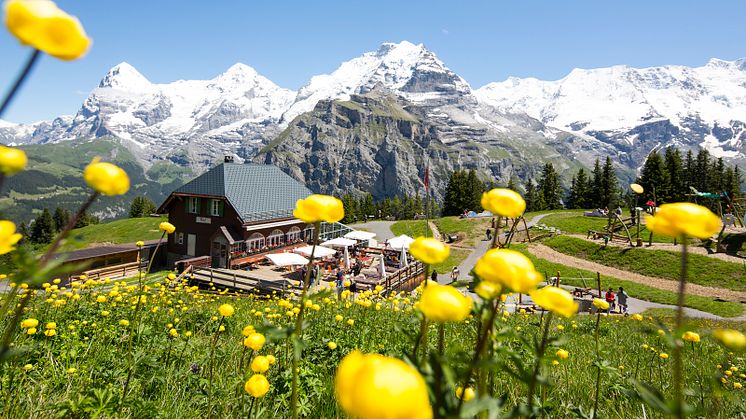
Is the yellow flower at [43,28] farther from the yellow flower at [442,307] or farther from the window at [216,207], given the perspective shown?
the window at [216,207]

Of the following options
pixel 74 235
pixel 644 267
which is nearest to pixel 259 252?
pixel 644 267

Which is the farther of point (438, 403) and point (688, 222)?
point (688, 222)

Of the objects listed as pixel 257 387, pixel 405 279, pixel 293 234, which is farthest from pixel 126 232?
pixel 257 387

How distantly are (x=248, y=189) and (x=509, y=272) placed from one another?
3388cm

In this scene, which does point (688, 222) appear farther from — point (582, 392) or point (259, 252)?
point (259, 252)

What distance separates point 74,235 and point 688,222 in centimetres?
226

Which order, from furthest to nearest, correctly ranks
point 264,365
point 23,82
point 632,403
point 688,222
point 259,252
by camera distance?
point 259,252, point 632,403, point 264,365, point 688,222, point 23,82

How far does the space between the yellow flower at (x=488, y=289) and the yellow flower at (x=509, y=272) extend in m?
0.06

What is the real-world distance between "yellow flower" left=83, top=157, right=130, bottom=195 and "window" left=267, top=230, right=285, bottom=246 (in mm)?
31966

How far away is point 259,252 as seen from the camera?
103 ft

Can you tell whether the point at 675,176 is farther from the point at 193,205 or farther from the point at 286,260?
the point at 193,205

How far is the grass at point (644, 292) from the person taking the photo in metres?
20.7

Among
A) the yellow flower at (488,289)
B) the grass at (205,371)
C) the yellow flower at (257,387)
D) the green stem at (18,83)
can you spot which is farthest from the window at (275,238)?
the green stem at (18,83)

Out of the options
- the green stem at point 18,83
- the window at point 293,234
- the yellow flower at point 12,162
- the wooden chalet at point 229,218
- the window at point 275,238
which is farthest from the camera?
the window at point 293,234
